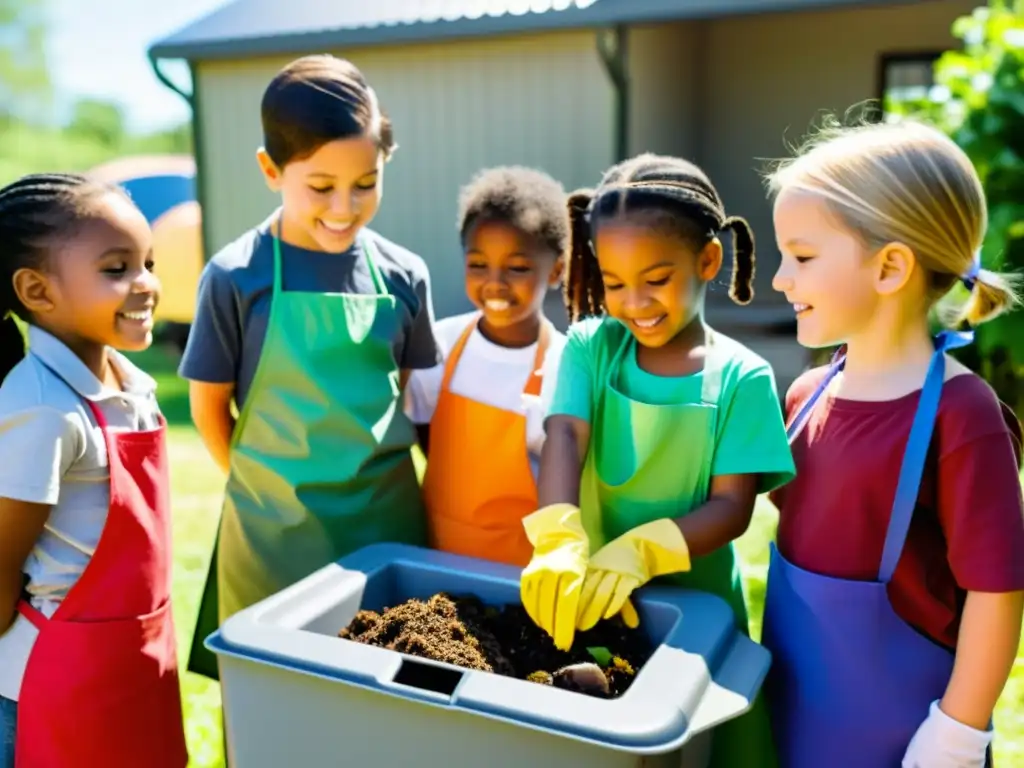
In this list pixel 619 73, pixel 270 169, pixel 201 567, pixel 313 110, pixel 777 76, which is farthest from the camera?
pixel 777 76

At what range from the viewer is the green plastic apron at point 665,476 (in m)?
1.41

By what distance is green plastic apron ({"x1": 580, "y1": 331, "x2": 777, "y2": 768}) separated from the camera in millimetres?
1408

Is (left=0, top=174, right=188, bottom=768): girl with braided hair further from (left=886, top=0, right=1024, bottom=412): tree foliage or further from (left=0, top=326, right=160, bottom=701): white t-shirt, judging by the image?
(left=886, top=0, right=1024, bottom=412): tree foliage

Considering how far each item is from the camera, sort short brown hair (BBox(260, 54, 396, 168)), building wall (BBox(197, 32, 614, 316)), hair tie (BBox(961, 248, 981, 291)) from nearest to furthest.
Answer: hair tie (BBox(961, 248, 981, 291))
short brown hair (BBox(260, 54, 396, 168))
building wall (BBox(197, 32, 614, 316))

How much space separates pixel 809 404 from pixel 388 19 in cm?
624

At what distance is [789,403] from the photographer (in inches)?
59.4

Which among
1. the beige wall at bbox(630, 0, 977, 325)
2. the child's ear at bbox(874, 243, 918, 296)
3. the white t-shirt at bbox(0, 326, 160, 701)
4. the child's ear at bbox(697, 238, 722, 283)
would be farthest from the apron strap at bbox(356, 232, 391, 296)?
the beige wall at bbox(630, 0, 977, 325)

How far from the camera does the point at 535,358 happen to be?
196 centimetres

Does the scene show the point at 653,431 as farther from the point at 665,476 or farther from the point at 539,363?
the point at 539,363

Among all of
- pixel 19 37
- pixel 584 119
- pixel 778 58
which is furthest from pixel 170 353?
pixel 19 37

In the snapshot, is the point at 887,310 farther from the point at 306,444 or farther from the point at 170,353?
the point at 170,353

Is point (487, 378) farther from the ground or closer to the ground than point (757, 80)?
closer to the ground

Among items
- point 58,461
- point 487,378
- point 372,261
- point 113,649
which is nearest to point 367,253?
point 372,261

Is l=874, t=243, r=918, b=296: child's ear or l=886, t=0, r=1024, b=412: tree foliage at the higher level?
l=886, t=0, r=1024, b=412: tree foliage
